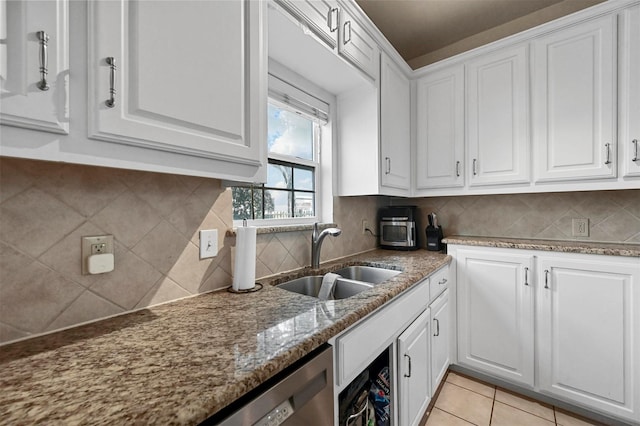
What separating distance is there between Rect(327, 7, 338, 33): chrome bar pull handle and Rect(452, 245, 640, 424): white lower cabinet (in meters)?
1.62

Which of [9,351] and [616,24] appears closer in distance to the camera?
[9,351]

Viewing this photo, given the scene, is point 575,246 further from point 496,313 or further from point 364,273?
point 364,273

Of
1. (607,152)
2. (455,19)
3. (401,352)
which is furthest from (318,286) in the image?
(455,19)

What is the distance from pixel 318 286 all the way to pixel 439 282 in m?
0.80

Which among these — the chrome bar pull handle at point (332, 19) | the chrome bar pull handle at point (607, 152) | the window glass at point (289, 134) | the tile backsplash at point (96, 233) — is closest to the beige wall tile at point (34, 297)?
the tile backsplash at point (96, 233)

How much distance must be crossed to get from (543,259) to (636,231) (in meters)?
0.63

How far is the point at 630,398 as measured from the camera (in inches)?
58.0

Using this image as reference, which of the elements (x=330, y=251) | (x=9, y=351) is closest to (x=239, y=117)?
(x=9, y=351)

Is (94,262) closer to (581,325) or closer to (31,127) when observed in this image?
(31,127)

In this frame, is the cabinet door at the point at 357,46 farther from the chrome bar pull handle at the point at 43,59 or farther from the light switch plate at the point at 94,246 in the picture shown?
the light switch plate at the point at 94,246

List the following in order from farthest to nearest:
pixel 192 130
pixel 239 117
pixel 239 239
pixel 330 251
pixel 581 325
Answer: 1. pixel 330 251
2. pixel 581 325
3. pixel 239 239
4. pixel 239 117
5. pixel 192 130

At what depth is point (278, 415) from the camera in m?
0.64

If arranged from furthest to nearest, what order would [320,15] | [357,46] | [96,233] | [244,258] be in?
[357,46] → [320,15] → [244,258] → [96,233]

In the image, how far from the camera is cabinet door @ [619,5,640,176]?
148 centimetres
